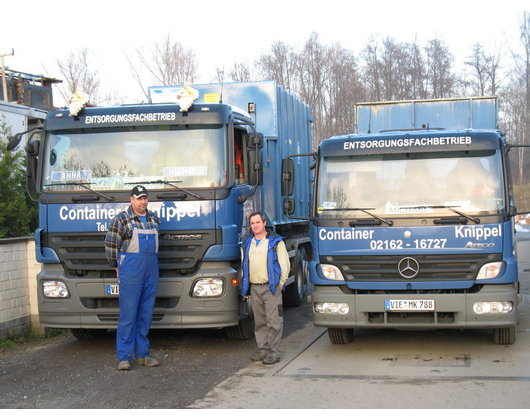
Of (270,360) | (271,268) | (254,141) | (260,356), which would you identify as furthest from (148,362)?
(254,141)

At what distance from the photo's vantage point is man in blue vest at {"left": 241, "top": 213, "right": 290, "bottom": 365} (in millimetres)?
7652

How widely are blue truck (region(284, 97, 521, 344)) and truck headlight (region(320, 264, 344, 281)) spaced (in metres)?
0.01

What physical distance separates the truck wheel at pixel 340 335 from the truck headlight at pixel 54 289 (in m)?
3.25

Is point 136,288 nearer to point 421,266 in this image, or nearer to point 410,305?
point 410,305

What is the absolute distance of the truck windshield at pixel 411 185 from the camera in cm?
764

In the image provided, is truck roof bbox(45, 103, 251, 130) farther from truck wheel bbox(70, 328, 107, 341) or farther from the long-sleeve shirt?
truck wheel bbox(70, 328, 107, 341)

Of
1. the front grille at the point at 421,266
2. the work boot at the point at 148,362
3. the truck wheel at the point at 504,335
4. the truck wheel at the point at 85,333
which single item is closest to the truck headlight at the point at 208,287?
the work boot at the point at 148,362

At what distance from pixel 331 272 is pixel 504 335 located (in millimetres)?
2189

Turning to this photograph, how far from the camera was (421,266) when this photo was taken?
7586 millimetres
